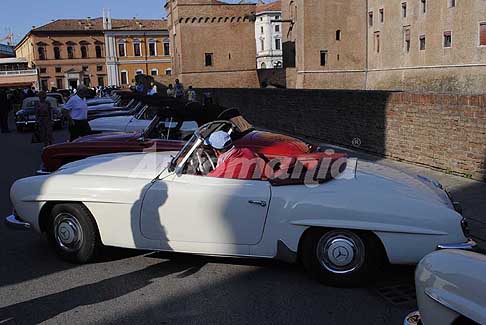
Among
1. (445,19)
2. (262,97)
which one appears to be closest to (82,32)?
(445,19)

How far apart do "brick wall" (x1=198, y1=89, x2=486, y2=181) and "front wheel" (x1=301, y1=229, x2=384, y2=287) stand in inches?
199

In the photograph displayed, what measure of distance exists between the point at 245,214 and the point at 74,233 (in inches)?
71.7

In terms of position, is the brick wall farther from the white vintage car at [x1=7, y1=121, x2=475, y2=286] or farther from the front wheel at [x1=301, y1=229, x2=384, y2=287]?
the front wheel at [x1=301, y1=229, x2=384, y2=287]

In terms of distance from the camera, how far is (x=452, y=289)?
250cm

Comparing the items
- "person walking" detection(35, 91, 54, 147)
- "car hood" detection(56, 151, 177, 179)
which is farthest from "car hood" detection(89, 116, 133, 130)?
"car hood" detection(56, 151, 177, 179)

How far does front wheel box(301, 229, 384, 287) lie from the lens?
4.65 metres

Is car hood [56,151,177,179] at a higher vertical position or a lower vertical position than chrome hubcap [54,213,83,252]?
higher

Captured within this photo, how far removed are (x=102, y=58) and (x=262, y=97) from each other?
86174mm

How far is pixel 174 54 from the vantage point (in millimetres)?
73312

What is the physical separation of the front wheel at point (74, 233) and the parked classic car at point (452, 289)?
3.41m

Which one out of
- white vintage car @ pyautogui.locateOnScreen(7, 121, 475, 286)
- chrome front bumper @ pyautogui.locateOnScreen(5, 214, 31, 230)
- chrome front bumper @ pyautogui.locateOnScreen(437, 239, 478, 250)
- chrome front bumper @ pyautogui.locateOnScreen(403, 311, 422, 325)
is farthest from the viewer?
chrome front bumper @ pyautogui.locateOnScreen(5, 214, 31, 230)

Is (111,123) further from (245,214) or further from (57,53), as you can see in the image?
(57,53)

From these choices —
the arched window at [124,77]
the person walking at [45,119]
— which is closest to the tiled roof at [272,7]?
the arched window at [124,77]

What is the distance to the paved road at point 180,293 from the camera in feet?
13.9
